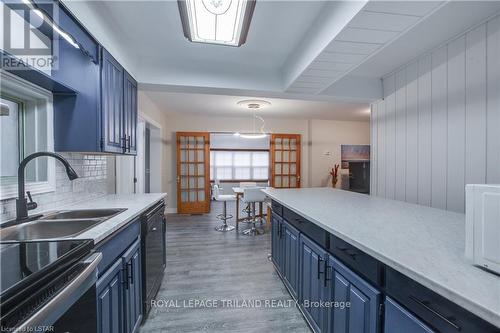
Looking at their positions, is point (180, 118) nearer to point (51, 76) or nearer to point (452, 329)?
point (51, 76)

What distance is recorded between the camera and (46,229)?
1.39m

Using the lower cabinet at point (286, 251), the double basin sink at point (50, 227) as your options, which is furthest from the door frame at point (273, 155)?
the double basin sink at point (50, 227)

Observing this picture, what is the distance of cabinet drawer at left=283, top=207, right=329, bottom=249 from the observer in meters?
1.45

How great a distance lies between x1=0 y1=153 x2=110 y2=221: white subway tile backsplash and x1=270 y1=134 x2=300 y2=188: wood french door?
14.1 ft

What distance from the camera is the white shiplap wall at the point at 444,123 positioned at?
6.07 feet

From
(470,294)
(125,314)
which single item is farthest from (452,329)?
(125,314)

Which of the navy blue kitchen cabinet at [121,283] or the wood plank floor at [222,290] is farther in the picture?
the wood plank floor at [222,290]

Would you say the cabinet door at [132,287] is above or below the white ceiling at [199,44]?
below

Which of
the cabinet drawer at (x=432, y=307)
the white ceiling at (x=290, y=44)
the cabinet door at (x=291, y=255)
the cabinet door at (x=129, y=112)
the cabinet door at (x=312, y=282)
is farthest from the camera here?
the cabinet door at (x=129, y=112)

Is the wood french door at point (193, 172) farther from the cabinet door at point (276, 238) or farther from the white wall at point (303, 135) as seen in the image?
the cabinet door at point (276, 238)

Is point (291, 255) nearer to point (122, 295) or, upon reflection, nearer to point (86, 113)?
point (122, 295)

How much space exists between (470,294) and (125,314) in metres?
1.68

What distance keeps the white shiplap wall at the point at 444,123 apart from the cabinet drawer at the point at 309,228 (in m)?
1.52

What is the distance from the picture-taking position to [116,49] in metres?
2.22
